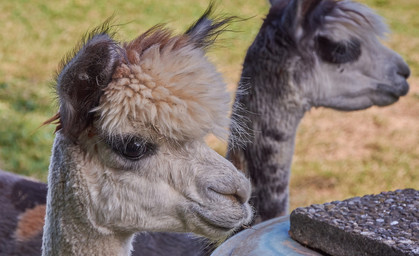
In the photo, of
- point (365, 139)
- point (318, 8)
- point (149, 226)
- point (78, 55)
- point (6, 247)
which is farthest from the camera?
point (365, 139)

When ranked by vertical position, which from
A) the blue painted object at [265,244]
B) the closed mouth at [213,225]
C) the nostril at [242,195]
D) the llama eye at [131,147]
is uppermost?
the llama eye at [131,147]

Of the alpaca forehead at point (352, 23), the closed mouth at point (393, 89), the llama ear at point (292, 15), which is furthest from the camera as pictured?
the closed mouth at point (393, 89)

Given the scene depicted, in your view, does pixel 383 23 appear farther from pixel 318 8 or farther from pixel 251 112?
pixel 251 112

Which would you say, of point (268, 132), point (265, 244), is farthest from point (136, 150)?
point (268, 132)

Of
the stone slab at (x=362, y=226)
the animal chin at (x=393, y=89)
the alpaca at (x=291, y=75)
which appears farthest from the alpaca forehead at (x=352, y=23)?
the stone slab at (x=362, y=226)

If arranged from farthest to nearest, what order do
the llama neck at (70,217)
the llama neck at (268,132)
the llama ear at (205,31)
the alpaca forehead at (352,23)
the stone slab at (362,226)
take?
1. the alpaca forehead at (352,23)
2. the llama neck at (268,132)
3. the llama ear at (205,31)
4. the llama neck at (70,217)
5. the stone slab at (362,226)

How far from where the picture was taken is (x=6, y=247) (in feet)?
10.5

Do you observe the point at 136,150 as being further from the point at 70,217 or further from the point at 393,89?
the point at 393,89

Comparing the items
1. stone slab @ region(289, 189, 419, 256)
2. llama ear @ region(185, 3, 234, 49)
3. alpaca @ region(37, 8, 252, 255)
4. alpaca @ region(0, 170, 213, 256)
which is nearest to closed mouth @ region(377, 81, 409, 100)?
alpaca @ region(0, 170, 213, 256)

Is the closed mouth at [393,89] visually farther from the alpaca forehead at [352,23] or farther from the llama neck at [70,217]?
the llama neck at [70,217]

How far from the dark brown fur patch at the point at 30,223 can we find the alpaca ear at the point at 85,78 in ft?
4.14

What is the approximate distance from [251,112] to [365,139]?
389cm

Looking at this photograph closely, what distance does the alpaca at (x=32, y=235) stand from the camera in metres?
3.17

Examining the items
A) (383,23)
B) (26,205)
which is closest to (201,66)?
(26,205)
